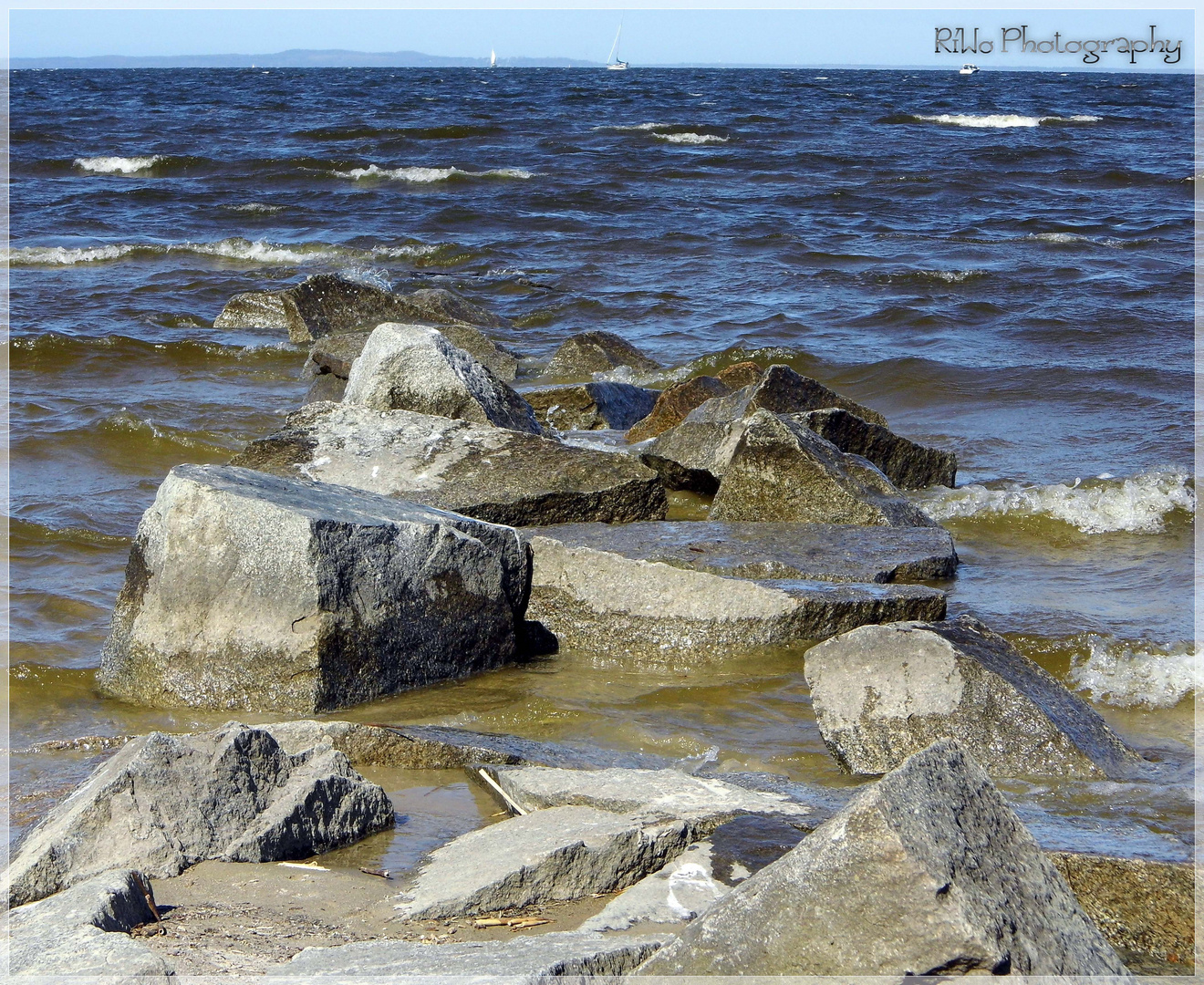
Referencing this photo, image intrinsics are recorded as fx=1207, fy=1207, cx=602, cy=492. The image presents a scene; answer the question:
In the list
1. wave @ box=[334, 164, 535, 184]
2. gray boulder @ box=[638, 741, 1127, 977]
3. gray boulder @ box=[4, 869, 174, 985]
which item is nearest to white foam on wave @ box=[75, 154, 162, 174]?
wave @ box=[334, 164, 535, 184]

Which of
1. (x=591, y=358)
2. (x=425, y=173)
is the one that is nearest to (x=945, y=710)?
(x=591, y=358)

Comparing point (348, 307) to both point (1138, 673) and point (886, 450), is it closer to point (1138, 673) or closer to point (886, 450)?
point (886, 450)

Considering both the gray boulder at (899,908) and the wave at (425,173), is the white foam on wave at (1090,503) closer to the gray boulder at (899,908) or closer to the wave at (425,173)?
the gray boulder at (899,908)

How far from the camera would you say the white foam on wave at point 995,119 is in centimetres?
2953

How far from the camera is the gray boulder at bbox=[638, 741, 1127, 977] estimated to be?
1657mm

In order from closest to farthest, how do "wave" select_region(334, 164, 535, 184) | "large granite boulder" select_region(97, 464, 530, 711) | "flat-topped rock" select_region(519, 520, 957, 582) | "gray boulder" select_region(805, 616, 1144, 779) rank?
"gray boulder" select_region(805, 616, 1144, 779) < "large granite boulder" select_region(97, 464, 530, 711) < "flat-topped rock" select_region(519, 520, 957, 582) < "wave" select_region(334, 164, 535, 184)

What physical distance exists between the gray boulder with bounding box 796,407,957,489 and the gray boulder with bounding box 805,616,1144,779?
2291mm

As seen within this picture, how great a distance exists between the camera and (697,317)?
10945mm

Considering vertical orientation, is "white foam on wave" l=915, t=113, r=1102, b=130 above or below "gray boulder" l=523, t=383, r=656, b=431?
above

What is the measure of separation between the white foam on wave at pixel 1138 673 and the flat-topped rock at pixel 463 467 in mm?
1848

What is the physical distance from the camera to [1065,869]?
7.51 ft

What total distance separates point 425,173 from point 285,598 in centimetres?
1868

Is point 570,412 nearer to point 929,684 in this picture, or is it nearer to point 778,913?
point 929,684

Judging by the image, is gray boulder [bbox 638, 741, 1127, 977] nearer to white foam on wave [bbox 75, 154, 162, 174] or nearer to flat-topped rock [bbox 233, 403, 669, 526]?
flat-topped rock [bbox 233, 403, 669, 526]
